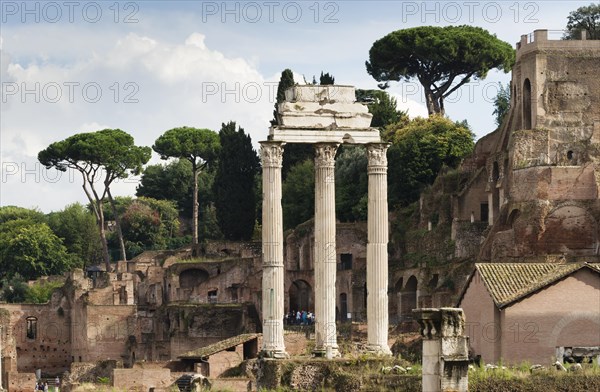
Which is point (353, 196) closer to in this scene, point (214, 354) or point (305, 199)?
point (305, 199)

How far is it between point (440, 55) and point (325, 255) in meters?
39.7

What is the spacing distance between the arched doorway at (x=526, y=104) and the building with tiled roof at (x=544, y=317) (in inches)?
861

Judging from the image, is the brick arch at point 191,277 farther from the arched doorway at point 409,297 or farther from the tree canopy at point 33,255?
the tree canopy at point 33,255

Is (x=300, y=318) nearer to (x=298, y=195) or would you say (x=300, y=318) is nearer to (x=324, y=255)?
(x=298, y=195)

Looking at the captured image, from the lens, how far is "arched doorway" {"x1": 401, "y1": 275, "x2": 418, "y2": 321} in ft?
229

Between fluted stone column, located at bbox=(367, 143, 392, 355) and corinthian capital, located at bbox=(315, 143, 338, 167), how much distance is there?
880mm

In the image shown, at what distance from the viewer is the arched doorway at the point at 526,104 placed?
2842 inches

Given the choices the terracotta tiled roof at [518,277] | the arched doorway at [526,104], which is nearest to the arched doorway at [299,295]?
the arched doorway at [526,104]

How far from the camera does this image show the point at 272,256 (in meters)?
46.5

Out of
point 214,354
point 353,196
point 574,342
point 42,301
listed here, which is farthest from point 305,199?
point 574,342

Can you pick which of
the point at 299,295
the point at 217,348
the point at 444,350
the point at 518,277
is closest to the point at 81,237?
the point at 299,295

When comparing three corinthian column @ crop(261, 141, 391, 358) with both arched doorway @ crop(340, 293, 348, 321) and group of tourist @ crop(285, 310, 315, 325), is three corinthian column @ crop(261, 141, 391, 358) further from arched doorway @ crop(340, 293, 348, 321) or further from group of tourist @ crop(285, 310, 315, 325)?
arched doorway @ crop(340, 293, 348, 321)

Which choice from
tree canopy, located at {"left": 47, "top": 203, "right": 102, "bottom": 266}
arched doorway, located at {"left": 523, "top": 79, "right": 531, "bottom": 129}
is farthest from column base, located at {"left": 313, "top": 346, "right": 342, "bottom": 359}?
tree canopy, located at {"left": 47, "top": 203, "right": 102, "bottom": 266}

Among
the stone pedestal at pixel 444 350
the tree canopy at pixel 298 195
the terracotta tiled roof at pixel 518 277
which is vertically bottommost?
the stone pedestal at pixel 444 350
